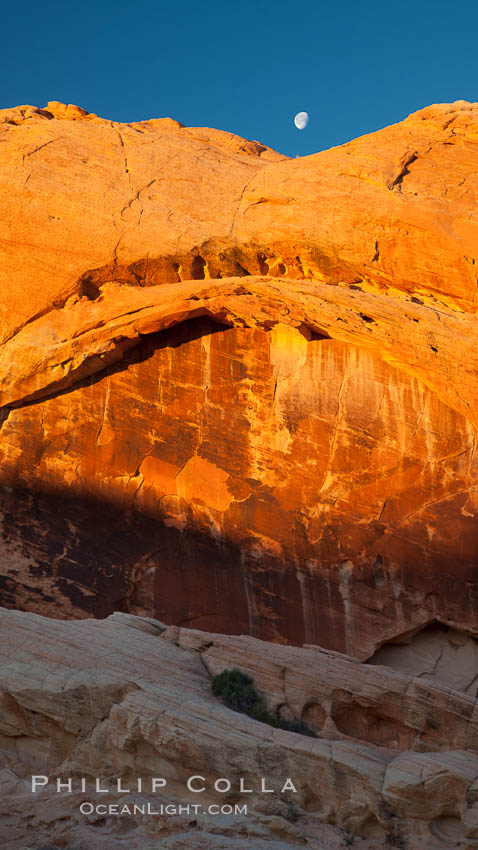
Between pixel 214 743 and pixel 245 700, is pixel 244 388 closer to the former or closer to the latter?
pixel 245 700

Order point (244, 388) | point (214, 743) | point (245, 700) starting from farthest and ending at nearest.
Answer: point (244, 388) → point (245, 700) → point (214, 743)

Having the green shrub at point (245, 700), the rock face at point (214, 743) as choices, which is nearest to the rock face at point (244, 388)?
the rock face at point (214, 743)

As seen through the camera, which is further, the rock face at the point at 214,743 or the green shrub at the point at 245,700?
the green shrub at the point at 245,700

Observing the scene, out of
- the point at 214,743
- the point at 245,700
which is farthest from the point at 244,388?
the point at 214,743

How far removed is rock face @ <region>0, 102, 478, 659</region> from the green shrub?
4122mm

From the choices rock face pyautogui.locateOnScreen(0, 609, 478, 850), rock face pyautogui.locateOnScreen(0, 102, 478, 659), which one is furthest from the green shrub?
rock face pyautogui.locateOnScreen(0, 102, 478, 659)

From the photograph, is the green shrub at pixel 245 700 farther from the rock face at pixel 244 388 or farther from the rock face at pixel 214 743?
the rock face at pixel 244 388

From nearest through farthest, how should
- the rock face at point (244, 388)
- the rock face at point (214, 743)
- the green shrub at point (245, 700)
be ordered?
the rock face at point (214, 743), the green shrub at point (245, 700), the rock face at point (244, 388)

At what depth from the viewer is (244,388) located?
55.1 feet

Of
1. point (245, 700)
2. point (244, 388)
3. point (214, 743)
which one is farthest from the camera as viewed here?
point (244, 388)

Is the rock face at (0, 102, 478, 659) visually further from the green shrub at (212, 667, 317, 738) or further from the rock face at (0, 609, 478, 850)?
the green shrub at (212, 667, 317, 738)

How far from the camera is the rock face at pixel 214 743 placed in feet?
29.8

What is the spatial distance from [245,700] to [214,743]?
1.28 meters

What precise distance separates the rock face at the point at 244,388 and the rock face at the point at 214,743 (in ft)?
11.3
